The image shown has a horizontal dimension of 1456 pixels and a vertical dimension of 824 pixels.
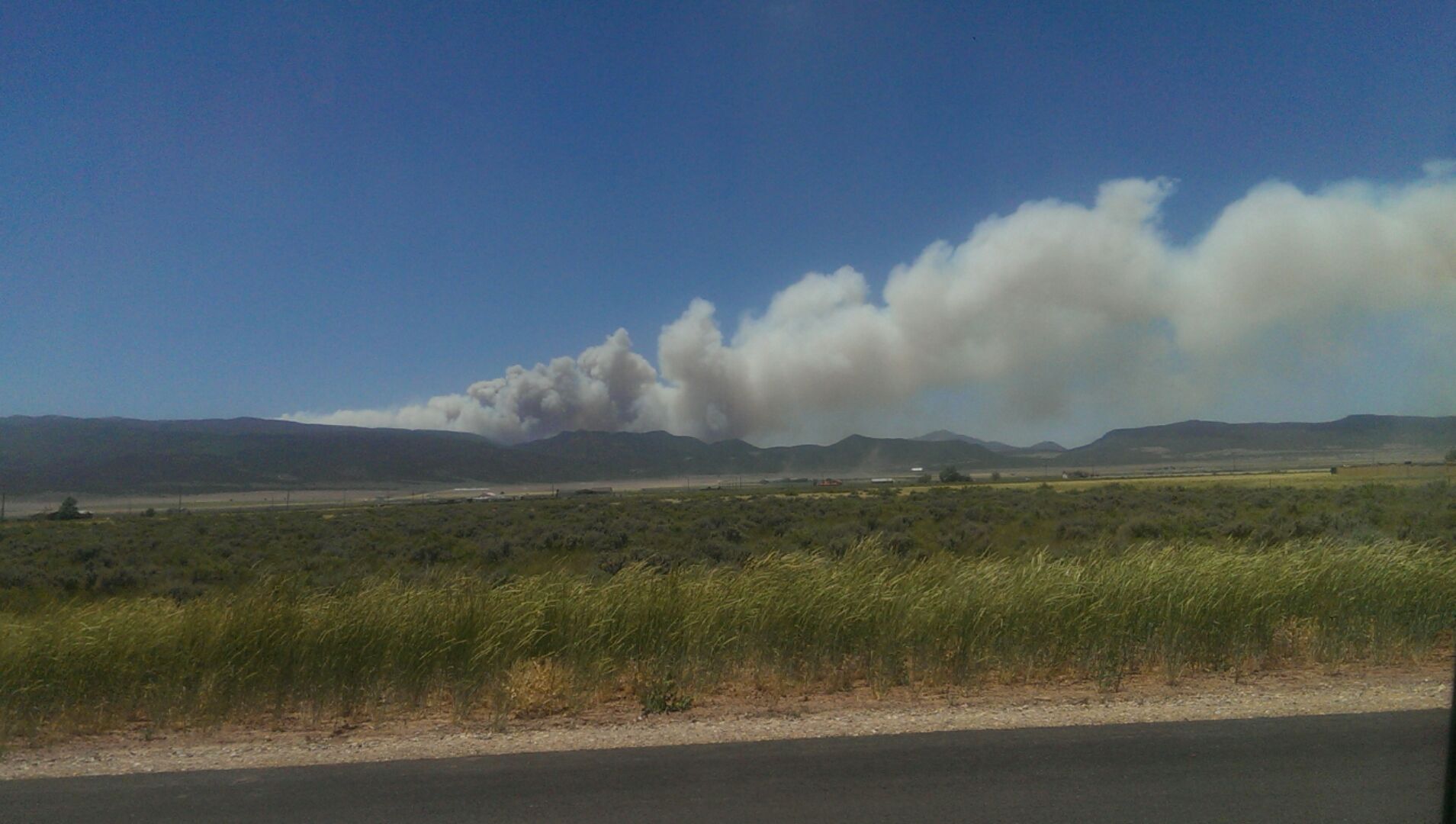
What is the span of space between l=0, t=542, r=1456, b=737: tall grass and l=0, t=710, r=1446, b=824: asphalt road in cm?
219

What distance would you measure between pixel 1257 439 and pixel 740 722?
108 metres

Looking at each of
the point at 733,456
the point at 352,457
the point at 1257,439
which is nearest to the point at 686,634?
the point at 1257,439

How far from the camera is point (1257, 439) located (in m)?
99.2

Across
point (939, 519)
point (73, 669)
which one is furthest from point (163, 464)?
point (73, 669)

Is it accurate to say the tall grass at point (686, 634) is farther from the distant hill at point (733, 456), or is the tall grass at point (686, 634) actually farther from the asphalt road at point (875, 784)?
the distant hill at point (733, 456)

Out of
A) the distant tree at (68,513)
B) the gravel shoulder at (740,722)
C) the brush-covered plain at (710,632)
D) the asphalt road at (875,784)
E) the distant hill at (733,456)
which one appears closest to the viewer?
the asphalt road at (875,784)

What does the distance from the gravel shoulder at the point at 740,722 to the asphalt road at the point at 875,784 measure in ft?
1.24

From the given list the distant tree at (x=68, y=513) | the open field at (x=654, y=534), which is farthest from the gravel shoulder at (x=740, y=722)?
the distant tree at (x=68, y=513)

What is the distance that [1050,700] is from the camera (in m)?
8.55

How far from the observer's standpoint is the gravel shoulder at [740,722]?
730cm

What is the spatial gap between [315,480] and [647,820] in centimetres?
12419

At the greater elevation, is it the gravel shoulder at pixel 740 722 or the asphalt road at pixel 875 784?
the asphalt road at pixel 875 784

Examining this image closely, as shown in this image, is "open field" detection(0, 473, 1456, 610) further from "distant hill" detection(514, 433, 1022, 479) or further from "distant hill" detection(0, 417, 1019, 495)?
"distant hill" detection(514, 433, 1022, 479)

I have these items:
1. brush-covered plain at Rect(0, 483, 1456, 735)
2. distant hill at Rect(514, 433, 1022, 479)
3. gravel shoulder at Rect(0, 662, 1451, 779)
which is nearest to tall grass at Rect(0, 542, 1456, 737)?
brush-covered plain at Rect(0, 483, 1456, 735)
